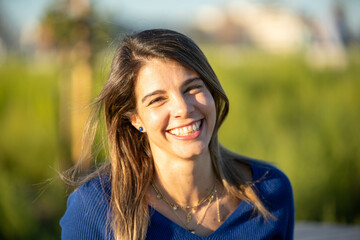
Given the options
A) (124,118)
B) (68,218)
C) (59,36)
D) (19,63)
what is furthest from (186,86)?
(19,63)

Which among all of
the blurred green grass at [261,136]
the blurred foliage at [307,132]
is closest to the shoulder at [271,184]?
the blurred green grass at [261,136]

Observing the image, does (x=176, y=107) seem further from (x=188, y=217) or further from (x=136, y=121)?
(x=188, y=217)

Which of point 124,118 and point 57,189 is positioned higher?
point 124,118

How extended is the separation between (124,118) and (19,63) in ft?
17.8

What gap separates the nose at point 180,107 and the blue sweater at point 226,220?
0.40 meters

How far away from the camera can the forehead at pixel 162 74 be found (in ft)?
5.80

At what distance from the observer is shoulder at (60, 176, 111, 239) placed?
70.7 inches

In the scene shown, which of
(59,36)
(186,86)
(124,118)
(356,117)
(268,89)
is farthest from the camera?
(268,89)

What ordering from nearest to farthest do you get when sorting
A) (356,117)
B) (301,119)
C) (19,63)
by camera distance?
(356,117) < (301,119) < (19,63)

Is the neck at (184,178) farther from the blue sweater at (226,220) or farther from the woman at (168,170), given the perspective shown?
the blue sweater at (226,220)

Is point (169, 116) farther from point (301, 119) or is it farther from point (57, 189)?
point (301, 119)

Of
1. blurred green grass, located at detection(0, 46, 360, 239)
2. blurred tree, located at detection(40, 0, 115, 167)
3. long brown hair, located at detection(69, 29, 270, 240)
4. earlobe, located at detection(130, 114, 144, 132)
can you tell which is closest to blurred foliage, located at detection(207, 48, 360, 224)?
blurred green grass, located at detection(0, 46, 360, 239)

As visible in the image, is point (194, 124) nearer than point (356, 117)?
Yes

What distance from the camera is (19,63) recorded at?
22.7 feet
